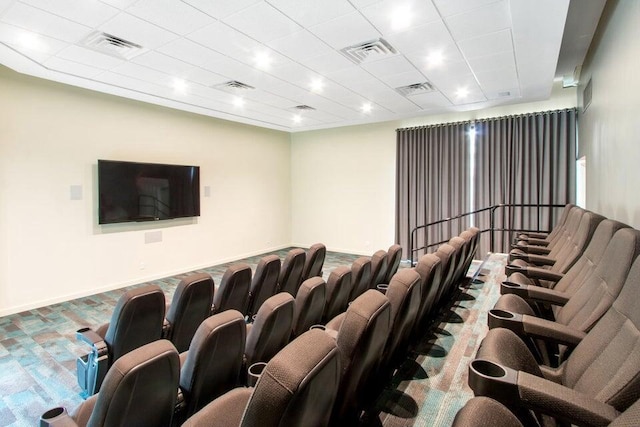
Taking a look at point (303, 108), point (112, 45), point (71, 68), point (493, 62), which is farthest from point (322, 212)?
point (112, 45)

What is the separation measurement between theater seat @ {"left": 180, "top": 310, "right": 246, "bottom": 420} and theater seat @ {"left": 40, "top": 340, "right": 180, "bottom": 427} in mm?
125

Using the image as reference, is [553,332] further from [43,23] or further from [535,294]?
[43,23]

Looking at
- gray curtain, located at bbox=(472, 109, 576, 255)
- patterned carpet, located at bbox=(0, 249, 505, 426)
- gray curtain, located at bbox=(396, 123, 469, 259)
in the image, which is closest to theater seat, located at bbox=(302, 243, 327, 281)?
patterned carpet, located at bbox=(0, 249, 505, 426)

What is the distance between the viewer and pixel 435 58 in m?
3.64

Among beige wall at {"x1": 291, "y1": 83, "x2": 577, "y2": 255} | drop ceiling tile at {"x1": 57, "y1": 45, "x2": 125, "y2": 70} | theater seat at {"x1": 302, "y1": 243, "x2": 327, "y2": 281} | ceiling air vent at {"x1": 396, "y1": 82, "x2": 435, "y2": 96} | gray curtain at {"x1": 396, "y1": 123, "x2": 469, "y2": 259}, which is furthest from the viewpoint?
beige wall at {"x1": 291, "y1": 83, "x2": 577, "y2": 255}

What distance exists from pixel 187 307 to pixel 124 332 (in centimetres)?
43

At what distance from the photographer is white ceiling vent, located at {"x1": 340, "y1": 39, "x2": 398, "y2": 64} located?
10.8ft

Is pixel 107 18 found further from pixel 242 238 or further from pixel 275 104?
pixel 242 238

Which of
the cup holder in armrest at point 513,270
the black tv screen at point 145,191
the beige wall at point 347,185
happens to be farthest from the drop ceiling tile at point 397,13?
the black tv screen at point 145,191

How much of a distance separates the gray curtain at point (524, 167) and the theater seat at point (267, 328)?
18.0ft

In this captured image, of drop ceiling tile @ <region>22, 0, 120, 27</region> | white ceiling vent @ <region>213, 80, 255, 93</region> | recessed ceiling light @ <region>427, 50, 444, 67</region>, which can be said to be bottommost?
drop ceiling tile @ <region>22, 0, 120, 27</region>

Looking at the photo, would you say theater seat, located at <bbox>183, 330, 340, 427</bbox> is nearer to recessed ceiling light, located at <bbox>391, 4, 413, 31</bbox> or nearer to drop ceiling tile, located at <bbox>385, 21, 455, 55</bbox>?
recessed ceiling light, located at <bbox>391, 4, 413, 31</bbox>

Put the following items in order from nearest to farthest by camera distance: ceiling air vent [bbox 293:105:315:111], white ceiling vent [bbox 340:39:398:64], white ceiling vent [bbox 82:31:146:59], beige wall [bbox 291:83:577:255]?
white ceiling vent [bbox 82:31:146:59], white ceiling vent [bbox 340:39:398:64], ceiling air vent [bbox 293:105:315:111], beige wall [bbox 291:83:577:255]

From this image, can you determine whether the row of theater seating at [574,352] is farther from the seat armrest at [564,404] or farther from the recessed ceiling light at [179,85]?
the recessed ceiling light at [179,85]
